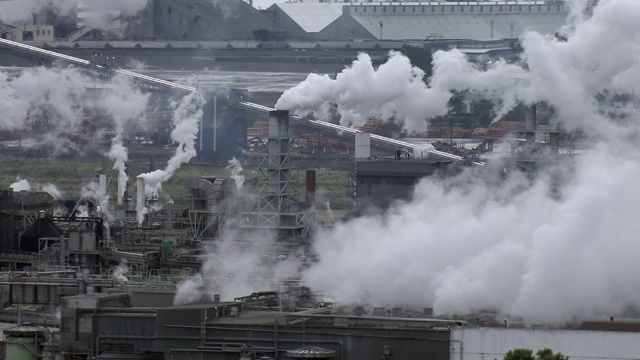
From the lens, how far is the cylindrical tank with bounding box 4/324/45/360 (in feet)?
89.7

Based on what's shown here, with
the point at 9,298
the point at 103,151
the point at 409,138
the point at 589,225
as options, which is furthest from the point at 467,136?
the point at 589,225

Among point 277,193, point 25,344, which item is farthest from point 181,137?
point 25,344

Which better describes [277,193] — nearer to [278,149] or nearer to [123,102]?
[278,149]

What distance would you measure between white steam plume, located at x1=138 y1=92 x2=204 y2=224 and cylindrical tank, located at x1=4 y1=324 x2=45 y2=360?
21.3m

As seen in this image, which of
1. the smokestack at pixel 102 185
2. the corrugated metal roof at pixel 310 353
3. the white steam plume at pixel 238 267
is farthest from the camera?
the smokestack at pixel 102 185

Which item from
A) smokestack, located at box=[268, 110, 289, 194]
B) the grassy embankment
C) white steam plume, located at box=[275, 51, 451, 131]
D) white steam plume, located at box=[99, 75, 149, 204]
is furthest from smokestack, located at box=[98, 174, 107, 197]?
smokestack, located at box=[268, 110, 289, 194]

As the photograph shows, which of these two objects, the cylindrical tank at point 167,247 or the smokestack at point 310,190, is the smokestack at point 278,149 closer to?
the smokestack at point 310,190

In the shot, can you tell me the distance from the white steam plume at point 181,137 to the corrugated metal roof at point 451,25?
68.3 feet

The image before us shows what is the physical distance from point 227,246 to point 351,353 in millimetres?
16883

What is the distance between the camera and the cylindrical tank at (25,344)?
2733 cm

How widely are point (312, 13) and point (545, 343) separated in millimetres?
62152

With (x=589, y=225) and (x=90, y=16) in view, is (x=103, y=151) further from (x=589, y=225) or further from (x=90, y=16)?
(x=589, y=225)

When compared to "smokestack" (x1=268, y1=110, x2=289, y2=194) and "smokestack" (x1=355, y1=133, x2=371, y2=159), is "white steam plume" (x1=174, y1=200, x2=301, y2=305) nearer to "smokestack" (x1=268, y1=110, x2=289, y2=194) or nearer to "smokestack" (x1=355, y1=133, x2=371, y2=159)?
"smokestack" (x1=268, y1=110, x2=289, y2=194)

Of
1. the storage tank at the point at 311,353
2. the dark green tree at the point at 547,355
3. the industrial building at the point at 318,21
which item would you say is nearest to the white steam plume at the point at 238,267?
the storage tank at the point at 311,353
